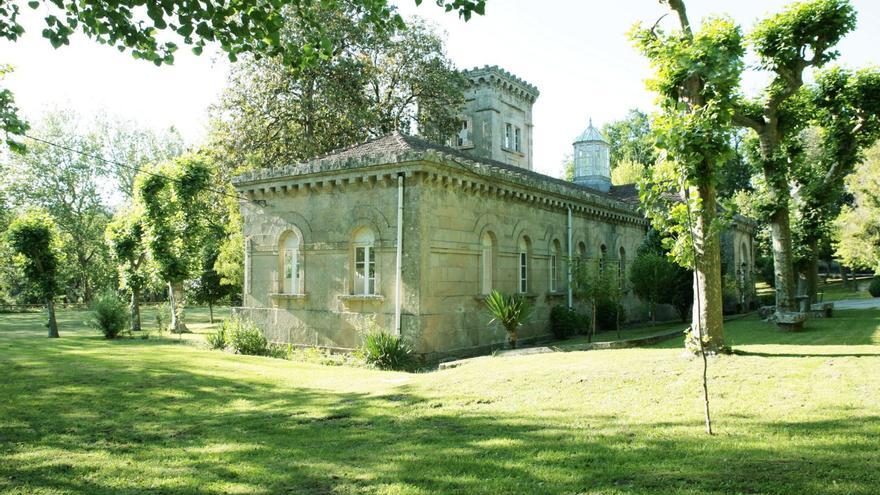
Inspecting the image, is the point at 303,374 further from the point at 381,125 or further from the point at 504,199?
the point at 381,125

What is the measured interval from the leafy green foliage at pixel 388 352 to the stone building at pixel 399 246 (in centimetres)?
34

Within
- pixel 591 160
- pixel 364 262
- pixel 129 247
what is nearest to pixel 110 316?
pixel 129 247

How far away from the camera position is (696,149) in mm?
10656

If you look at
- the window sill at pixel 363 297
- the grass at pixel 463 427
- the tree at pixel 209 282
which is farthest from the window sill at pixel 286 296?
the tree at pixel 209 282

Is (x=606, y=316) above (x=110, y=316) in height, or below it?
below

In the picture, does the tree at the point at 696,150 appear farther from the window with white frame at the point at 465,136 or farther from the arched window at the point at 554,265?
the window with white frame at the point at 465,136

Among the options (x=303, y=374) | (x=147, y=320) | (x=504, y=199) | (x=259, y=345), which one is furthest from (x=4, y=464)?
(x=147, y=320)

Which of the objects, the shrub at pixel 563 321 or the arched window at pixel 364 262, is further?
the shrub at pixel 563 321

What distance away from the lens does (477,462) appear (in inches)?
236

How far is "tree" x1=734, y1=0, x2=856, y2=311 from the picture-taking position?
51.1 feet

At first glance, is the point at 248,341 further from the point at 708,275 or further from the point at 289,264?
the point at 708,275

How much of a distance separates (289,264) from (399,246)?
453 cm

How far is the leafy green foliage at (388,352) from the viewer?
14.4 metres

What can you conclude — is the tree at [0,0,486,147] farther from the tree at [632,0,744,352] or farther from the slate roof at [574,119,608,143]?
the slate roof at [574,119,608,143]
